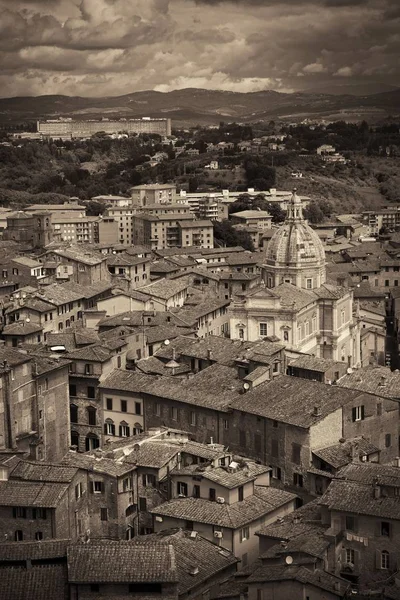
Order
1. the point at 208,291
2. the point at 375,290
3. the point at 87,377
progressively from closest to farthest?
1. the point at 87,377
2. the point at 208,291
3. the point at 375,290

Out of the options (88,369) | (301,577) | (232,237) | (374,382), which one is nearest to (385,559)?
(301,577)

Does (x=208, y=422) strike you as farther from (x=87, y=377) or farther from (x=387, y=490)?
(x=387, y=490)

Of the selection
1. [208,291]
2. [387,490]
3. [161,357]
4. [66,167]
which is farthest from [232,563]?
[66,167]

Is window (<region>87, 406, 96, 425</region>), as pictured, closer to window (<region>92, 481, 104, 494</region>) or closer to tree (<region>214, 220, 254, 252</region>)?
window (<region>92, 481, 104, 494</region>)

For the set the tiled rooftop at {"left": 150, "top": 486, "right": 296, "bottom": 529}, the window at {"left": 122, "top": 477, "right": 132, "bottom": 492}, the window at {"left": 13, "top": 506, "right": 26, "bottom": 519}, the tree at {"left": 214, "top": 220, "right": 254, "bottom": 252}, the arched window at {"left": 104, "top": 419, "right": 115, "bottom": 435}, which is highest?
the window at {"left": 13, "top": 506, "right": 26, "bottom": 519}

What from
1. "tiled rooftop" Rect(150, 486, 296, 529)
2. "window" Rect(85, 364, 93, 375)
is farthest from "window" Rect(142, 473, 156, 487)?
"window" Rect(85, 364, 93, 375)

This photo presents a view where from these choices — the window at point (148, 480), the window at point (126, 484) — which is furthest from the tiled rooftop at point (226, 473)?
the window at point (126, 484)
